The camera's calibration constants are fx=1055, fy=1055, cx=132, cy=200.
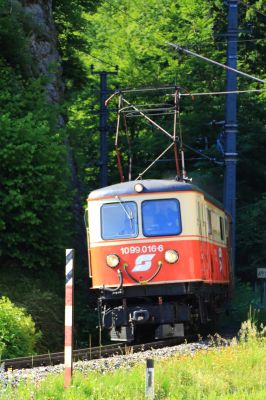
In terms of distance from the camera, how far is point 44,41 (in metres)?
27.8

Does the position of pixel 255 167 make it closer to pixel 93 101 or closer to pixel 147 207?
pixel 93 101

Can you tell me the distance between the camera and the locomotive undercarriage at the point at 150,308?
60.5 feet

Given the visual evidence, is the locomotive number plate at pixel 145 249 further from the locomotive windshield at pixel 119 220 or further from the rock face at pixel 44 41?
the rock face at pixel 44 41

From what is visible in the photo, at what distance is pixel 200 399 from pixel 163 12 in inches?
1567

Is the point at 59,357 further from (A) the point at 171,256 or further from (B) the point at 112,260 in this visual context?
(A) the point at 171,256

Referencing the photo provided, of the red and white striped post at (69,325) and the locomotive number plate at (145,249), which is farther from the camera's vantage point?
the locomotive number plate at (145,249)

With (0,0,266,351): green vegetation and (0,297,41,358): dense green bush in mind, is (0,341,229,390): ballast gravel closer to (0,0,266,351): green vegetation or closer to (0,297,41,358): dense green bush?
(0,297,41,358): dense green bush

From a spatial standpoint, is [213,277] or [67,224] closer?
[213,277]

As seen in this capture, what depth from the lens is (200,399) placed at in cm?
1054

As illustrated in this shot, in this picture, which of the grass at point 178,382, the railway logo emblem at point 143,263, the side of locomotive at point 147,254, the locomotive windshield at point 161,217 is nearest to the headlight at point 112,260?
the side of locomotive at point 147,254

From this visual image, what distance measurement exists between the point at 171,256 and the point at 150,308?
1.01 m

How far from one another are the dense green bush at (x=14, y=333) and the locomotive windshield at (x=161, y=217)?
105 inches

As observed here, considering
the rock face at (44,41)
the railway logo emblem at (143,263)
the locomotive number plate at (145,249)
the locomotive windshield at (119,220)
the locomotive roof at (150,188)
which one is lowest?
the railway logo emblem at (143,263)

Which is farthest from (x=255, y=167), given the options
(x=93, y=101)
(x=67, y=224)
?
(x=67, y=224)
